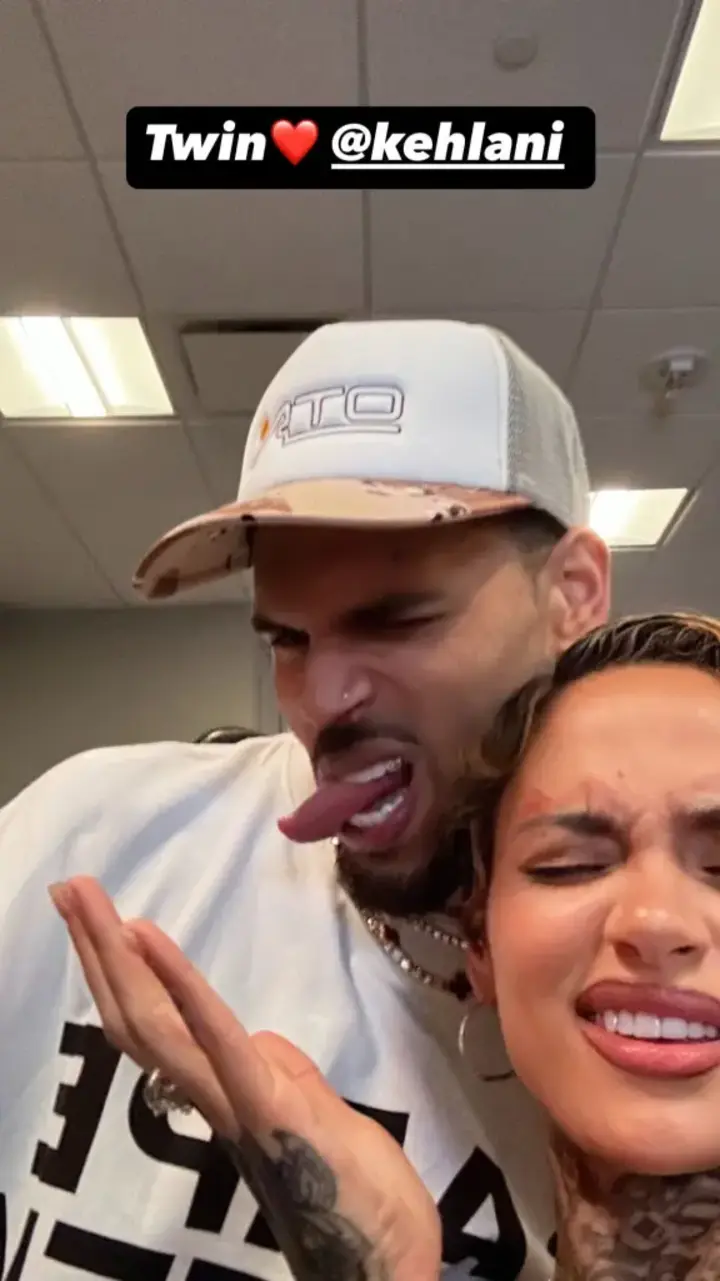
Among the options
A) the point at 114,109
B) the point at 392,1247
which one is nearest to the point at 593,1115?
the point at 392,1247

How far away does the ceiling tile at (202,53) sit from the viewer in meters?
1.46

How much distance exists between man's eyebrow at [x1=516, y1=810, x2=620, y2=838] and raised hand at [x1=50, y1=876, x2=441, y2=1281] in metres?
0.18

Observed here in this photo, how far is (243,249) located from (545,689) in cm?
148

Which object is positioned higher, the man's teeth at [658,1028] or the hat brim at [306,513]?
the hat brim at [306,513]

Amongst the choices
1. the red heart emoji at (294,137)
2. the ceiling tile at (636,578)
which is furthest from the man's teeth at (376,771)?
the ceiling tile at (636,578)

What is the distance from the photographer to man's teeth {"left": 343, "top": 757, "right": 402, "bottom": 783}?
61 cm

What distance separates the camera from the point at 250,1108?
0.48 m

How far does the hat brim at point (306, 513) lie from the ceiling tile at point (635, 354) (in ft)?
5.21

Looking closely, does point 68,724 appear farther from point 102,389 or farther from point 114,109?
point 114,109

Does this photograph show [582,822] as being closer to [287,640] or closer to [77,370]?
[287,640]

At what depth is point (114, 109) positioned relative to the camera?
1617 millimetres

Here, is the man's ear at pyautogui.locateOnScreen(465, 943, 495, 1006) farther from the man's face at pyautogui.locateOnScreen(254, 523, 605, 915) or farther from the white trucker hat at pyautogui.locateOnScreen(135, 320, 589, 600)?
the white trucker hat at pyautogui.locateOnScreen(135, 320, 589, 600)

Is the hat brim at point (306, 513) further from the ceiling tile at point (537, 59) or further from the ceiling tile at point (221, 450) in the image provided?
the ceiling tile at point (221, 450)

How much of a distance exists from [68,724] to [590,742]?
342 centimetres
